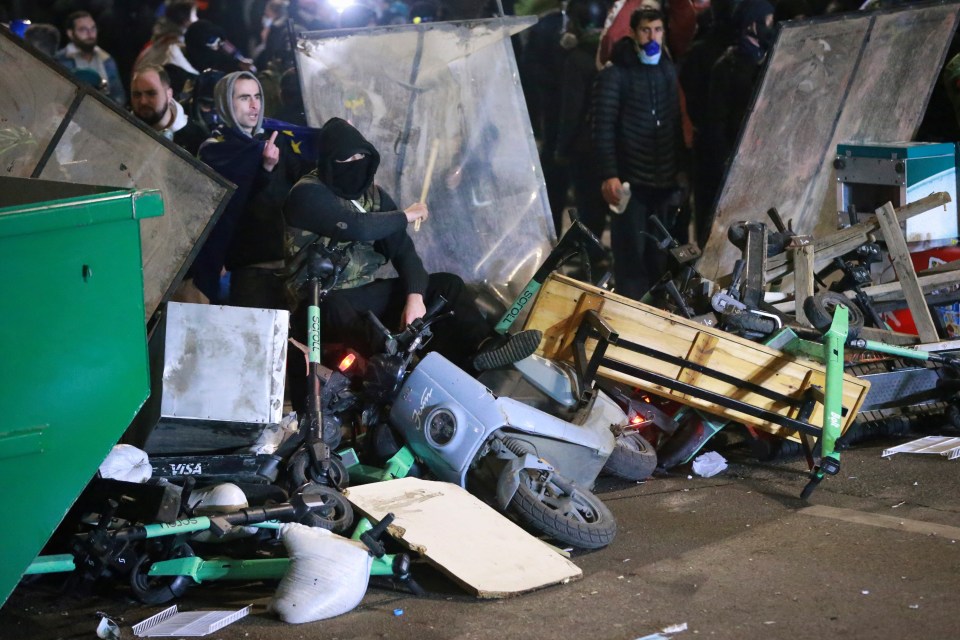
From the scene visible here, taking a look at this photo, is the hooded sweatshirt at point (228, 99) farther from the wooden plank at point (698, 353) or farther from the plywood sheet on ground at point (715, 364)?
the wooden plank at point (698, 353)

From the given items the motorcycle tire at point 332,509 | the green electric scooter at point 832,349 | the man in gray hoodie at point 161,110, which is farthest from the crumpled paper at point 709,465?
the man in gray hoodie at point 161,110

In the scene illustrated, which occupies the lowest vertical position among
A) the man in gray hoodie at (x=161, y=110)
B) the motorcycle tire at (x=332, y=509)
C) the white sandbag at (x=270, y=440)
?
the motorcycle tire at (x=332, y=509)

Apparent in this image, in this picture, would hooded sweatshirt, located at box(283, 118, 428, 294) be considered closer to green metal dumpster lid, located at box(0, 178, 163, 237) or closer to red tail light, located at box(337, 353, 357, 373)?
red tail light, located at box(337, 353, 357, 373)

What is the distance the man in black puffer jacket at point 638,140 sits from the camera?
802cm

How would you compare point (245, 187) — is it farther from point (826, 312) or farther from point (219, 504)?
point (826, 312)

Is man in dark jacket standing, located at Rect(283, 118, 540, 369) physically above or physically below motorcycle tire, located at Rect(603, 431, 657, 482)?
above

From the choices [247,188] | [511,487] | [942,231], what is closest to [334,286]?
[247,188]

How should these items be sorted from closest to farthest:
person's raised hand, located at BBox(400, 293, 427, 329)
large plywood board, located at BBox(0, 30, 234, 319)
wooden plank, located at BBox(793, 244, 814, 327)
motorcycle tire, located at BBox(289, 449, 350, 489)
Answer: motorcycle tire, located at BBox(289, 449, 350, 489) < large plywood board, located at BBox(0, 30, 234, 319) < person's raised hand, located at BBox(400, 293, 427, 329) < wooden plank, located at BBox(793, 244, 814, 327)

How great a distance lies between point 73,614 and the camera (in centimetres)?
405

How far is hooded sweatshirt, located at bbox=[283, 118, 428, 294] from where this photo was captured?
5.87 meters

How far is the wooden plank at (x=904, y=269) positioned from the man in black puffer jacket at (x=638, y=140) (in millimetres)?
1996

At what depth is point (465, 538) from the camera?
4.40m

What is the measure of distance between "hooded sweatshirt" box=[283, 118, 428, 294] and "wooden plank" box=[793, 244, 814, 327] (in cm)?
210

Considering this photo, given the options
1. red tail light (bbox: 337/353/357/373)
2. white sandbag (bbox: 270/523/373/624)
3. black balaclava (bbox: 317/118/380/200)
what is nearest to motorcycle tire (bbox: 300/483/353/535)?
white sandbag (bbox: 270/523/373/624)
